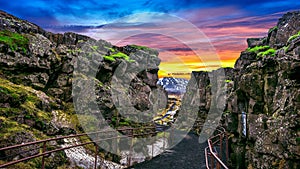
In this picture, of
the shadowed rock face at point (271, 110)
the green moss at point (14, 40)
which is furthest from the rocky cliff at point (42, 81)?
the shadowed rock face at point (271, 110)

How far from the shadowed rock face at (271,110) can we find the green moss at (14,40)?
528 inches

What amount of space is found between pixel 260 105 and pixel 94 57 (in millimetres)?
13753

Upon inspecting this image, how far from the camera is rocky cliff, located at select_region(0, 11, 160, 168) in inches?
379

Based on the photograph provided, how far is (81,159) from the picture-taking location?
1111cm

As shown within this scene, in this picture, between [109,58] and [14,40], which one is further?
[109,58]

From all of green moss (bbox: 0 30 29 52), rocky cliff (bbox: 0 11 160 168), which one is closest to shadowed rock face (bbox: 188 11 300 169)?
rocky cliff (bbox: 0 11 160 168)

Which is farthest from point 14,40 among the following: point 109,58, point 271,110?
point 271,110

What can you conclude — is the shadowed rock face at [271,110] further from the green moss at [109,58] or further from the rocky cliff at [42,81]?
the green moss at [109,58]

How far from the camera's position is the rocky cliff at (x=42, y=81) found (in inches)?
379

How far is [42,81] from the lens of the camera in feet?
46.5

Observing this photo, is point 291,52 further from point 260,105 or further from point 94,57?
point 94,57

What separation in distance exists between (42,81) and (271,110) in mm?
13347

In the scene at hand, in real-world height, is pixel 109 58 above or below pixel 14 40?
below

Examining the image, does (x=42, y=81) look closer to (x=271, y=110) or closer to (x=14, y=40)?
(x=14, y=40)
